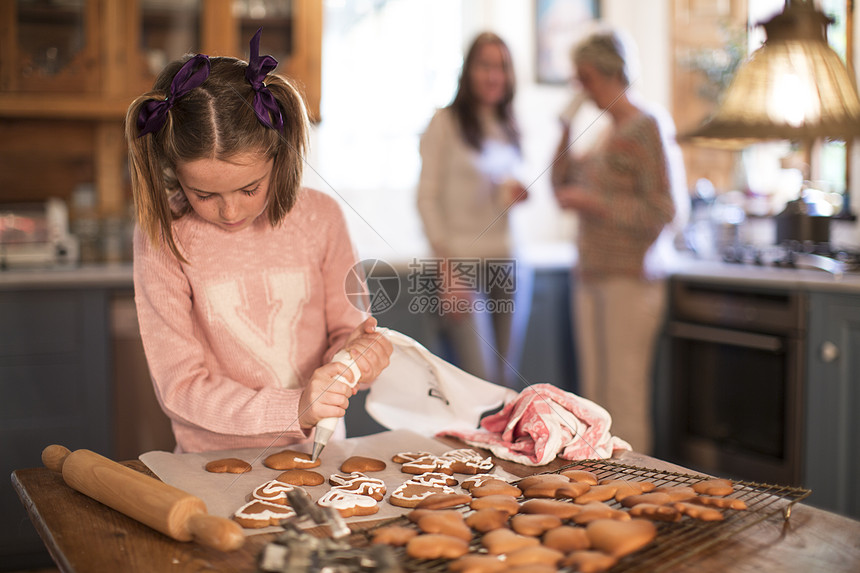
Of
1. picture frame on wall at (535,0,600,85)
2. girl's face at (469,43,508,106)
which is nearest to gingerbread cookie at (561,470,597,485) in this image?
girl's face at (469,43,508,106)

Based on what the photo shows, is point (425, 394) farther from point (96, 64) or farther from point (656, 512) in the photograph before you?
point (96, 64)

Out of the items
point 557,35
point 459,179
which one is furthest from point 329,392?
point 557,35

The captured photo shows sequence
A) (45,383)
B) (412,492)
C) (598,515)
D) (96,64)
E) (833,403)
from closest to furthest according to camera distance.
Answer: (598,515), (412,492), (833,403), (45,383), (96,64)

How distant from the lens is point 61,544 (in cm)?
73

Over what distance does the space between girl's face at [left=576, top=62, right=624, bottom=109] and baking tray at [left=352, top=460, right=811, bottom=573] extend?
178 cm

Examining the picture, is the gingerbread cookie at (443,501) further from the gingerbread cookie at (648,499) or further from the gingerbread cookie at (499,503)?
the gingerbread cookie at (648,499)

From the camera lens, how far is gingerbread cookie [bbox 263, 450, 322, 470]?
0.97 metres

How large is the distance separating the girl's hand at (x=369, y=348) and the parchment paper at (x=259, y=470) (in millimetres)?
119

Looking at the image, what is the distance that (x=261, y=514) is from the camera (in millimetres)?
785

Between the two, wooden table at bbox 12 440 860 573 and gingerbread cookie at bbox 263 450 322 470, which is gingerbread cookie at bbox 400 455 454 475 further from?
wooden table at bbox 12 440 860 573

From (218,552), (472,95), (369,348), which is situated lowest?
(218,552)

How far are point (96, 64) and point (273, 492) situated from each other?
234 centimetres

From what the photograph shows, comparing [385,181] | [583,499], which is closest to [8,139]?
[385,181]

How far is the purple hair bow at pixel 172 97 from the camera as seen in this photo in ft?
3.21
